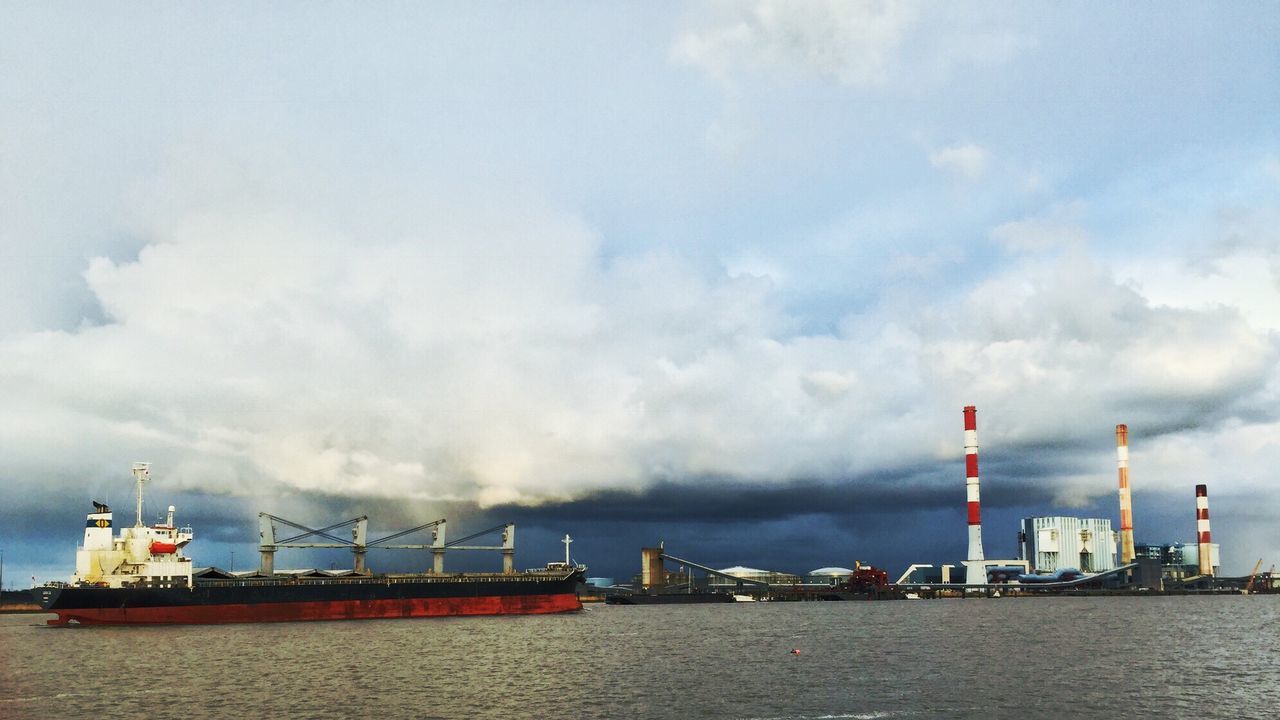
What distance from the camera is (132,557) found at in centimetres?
10706

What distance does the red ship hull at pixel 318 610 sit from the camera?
4193 inches

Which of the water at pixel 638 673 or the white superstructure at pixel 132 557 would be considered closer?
the water at pixel 638 673

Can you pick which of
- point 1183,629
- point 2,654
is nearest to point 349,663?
point 2,654

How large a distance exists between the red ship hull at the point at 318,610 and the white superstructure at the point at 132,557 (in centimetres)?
325

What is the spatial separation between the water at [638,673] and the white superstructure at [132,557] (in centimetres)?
597

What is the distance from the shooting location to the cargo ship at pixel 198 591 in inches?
4156

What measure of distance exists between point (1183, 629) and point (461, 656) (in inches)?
3266

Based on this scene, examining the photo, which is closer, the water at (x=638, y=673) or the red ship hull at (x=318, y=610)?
the water at (x=638, y=673)

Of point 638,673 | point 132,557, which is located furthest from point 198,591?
point 638,673

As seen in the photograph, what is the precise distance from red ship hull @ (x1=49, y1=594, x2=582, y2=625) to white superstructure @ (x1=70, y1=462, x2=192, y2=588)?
10.7 feet

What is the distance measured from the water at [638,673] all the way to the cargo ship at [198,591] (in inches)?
137

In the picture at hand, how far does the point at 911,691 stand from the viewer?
173 ft

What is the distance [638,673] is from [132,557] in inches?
2788

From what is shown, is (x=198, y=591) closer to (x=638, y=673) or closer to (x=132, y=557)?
(x=132, y=557)
